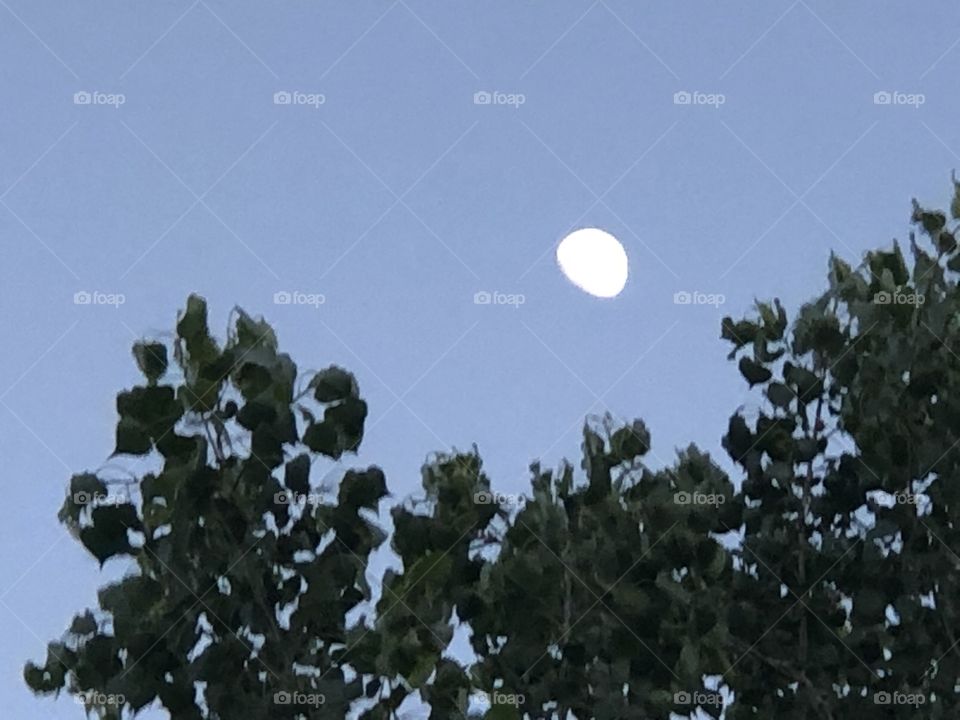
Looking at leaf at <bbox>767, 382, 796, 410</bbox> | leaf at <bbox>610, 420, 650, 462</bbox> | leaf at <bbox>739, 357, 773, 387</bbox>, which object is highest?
leaf at <bbox>739, 357, 773, 387</bbox>

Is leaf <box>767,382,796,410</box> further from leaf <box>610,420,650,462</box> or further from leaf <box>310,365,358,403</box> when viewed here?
leaf <box>310,365,358,403</box>

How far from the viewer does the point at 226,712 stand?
38.5 ft

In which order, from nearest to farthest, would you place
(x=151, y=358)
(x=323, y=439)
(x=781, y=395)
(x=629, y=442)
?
(x=323, y=439)
(x=151, y=358)
(x=781, y=395)
(x=629, y=442)

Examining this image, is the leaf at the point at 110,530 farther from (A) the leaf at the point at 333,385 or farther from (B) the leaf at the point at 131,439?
(A) the leaf at the point at 333,385

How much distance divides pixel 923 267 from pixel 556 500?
411 centimetres

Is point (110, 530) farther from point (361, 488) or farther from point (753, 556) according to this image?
point (753, 556)

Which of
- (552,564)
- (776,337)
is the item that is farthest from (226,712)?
(776,337)

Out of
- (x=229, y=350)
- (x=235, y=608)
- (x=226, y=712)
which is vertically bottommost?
(x=226, y=712)

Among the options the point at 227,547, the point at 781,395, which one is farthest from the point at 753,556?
the point at 227,547

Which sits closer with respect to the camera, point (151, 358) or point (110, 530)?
point (110, 530)

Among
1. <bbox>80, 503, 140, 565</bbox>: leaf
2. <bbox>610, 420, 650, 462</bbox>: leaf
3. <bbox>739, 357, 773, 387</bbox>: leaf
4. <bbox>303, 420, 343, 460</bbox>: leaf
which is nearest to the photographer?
<bbox>80, 503, 140, 565</bbox>: leaf

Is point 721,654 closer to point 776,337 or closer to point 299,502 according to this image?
point 776,337

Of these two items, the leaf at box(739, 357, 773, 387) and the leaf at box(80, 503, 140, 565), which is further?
the leaf at box(739, 357, 773, 387)

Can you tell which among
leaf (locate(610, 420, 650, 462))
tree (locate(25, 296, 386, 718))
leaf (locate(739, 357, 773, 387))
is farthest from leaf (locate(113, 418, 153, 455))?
leaf (locate(739, 357, 773, 387))
